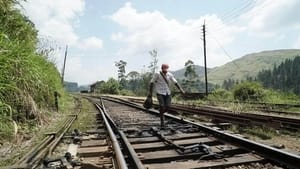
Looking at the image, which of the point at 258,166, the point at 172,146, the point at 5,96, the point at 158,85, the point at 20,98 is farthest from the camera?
the point at 158,85

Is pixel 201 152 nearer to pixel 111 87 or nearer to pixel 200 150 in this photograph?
pixel 200 150

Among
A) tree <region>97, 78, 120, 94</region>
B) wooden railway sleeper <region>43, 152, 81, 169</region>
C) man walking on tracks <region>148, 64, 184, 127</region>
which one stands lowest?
wooden railway sleeper <region>43, 152, 81, 169</region>

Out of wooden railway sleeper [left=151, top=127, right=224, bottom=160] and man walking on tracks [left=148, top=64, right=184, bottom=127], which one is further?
man walking on tracks [left=148, top=64, right=184, bottom=127]

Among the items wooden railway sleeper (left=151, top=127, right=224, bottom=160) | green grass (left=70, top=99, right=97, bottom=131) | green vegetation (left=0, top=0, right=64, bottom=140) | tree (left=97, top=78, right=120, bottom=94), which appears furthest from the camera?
tree (left=97, top=78, right=120, bottom=94)

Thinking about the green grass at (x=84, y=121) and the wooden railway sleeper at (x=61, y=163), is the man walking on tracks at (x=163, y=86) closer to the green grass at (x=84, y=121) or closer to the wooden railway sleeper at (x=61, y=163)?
the green grass at (x=84, y=121)

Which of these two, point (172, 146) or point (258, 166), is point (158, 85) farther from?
point (258, 166)

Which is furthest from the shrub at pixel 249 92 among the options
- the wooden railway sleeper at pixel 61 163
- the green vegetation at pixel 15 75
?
the wooden railway sleeper at pixel 61 163

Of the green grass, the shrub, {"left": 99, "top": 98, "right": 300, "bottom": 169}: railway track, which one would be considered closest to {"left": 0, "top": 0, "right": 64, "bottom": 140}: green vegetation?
the green grass

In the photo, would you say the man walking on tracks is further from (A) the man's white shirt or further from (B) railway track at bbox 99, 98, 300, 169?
(B) railway track at bbox 99, 98, 300, 169

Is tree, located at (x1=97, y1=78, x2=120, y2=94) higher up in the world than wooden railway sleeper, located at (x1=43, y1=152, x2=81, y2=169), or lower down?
higher up

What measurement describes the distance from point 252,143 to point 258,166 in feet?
2.95

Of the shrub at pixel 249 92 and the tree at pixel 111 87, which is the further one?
the tree at pixel 111 87

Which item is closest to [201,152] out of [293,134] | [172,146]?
[172,146]

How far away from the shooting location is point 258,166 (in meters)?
4.51
